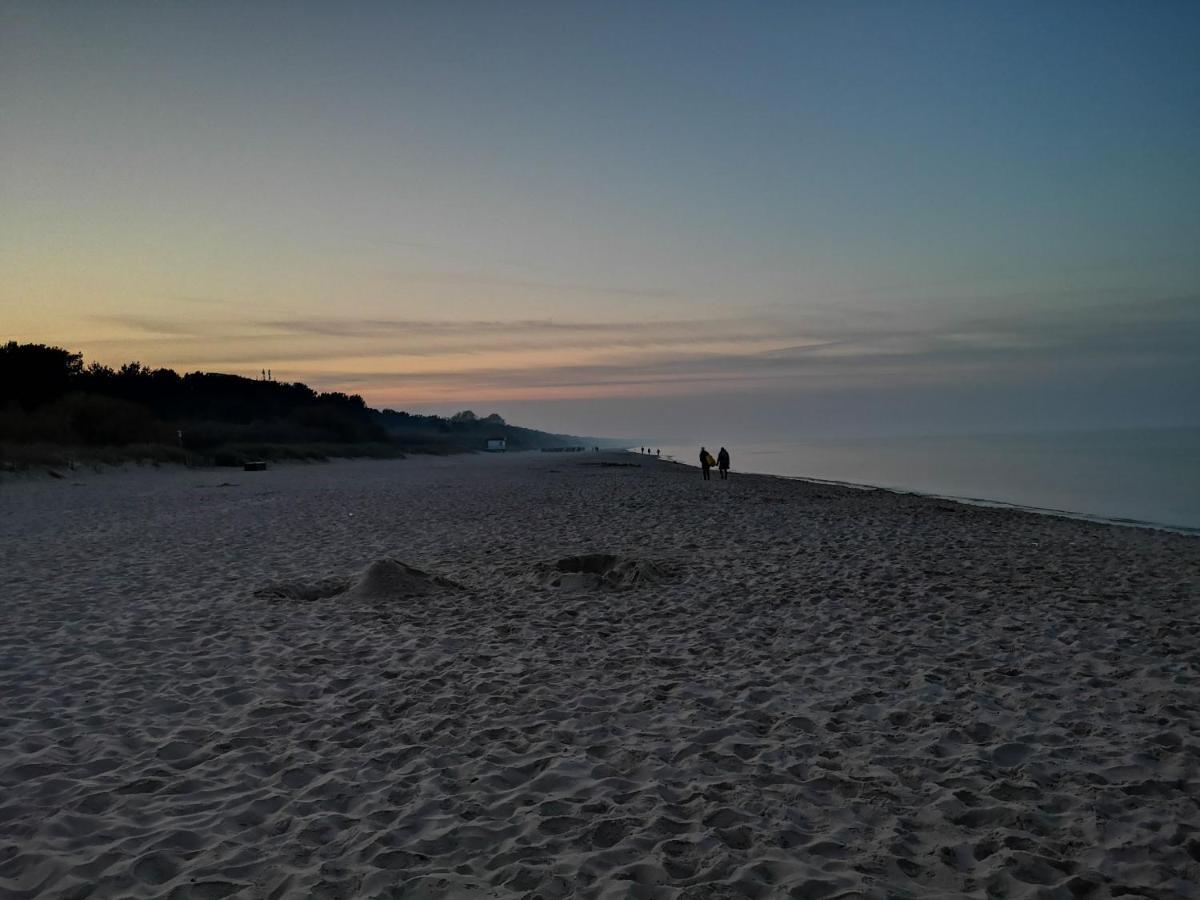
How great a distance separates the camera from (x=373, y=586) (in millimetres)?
11211

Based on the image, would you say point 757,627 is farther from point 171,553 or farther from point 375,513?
point 375,513

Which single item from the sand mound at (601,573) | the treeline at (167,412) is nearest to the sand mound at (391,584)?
the sand mound at (601,573)

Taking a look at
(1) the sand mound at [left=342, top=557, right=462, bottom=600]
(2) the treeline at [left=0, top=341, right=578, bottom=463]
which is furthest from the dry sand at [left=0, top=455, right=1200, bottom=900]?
(2) the treeline at [left=0, top=341, right=578, bottom=463]

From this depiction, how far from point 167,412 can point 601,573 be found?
3808 inches

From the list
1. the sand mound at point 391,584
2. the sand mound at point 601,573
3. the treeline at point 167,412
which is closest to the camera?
the sand mound at point 391,584

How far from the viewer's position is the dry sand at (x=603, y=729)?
4.14 metres

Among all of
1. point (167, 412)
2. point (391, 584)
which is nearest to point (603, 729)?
point (391, 584)

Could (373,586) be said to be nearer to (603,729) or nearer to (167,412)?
(603,729)

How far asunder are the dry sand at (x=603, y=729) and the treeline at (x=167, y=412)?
43333 mm

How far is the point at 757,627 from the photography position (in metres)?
9.30

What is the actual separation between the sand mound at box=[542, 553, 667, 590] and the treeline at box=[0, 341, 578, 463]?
140 ft

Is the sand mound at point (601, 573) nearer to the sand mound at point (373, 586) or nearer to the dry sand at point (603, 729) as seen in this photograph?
the dry sand at point (603, 729)

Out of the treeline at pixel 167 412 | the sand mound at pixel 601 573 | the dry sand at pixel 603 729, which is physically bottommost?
the dry sand at pixel 603 729

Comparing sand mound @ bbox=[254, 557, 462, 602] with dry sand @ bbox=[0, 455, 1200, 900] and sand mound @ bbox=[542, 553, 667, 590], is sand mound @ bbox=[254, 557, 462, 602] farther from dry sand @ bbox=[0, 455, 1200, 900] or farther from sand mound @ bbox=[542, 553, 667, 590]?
sand mound @ bbox=[542, 553, 667, 590]
